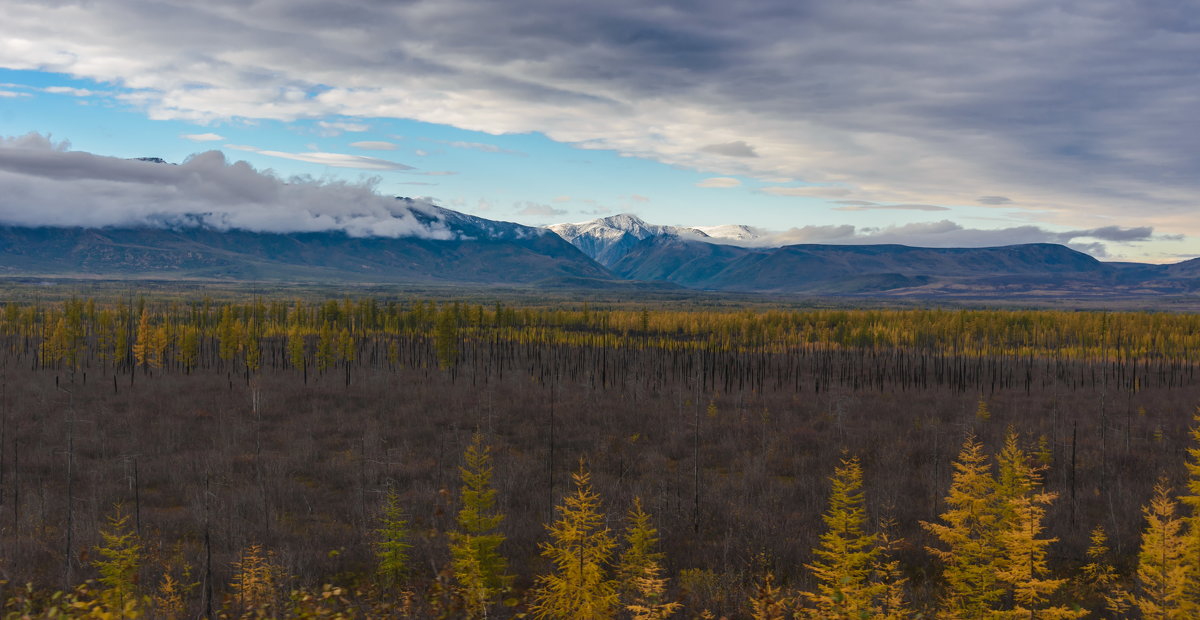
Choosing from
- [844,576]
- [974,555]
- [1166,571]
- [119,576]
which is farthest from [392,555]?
[1166,571]

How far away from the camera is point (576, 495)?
27.4m

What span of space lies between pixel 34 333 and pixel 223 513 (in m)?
117

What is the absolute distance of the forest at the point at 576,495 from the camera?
1666 cm

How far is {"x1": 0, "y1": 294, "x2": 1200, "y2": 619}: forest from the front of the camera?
54.6 ft

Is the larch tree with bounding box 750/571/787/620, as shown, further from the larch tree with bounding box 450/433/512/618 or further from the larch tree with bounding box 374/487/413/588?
the larch tree with bounding box 374/487/413/588

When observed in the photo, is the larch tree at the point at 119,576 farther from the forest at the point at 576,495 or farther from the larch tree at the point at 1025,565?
the larch tree at the point at 1025,565

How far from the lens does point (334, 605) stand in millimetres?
16328

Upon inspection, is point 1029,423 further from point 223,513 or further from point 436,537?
point 223,513

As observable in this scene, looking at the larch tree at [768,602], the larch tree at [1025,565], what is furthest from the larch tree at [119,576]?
the larch tree at [1025,565]

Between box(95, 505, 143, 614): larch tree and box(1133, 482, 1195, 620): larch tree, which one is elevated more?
box(1133, 482, 1195, 620): larch tree

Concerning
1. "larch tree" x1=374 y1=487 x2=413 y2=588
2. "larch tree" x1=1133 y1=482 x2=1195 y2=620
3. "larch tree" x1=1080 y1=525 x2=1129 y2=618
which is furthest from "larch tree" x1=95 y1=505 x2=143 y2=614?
"larch tree" x1=1080 y1=525 x2=1129 y2=618

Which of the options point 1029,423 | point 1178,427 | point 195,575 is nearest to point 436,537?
point 195,575

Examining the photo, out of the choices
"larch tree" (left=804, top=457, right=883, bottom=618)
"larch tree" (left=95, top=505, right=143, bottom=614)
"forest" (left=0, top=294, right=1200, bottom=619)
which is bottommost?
"forest" (left=0, top=294, right=1200, bottom=619)

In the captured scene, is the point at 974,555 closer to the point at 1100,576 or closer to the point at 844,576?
the point at 844,576
